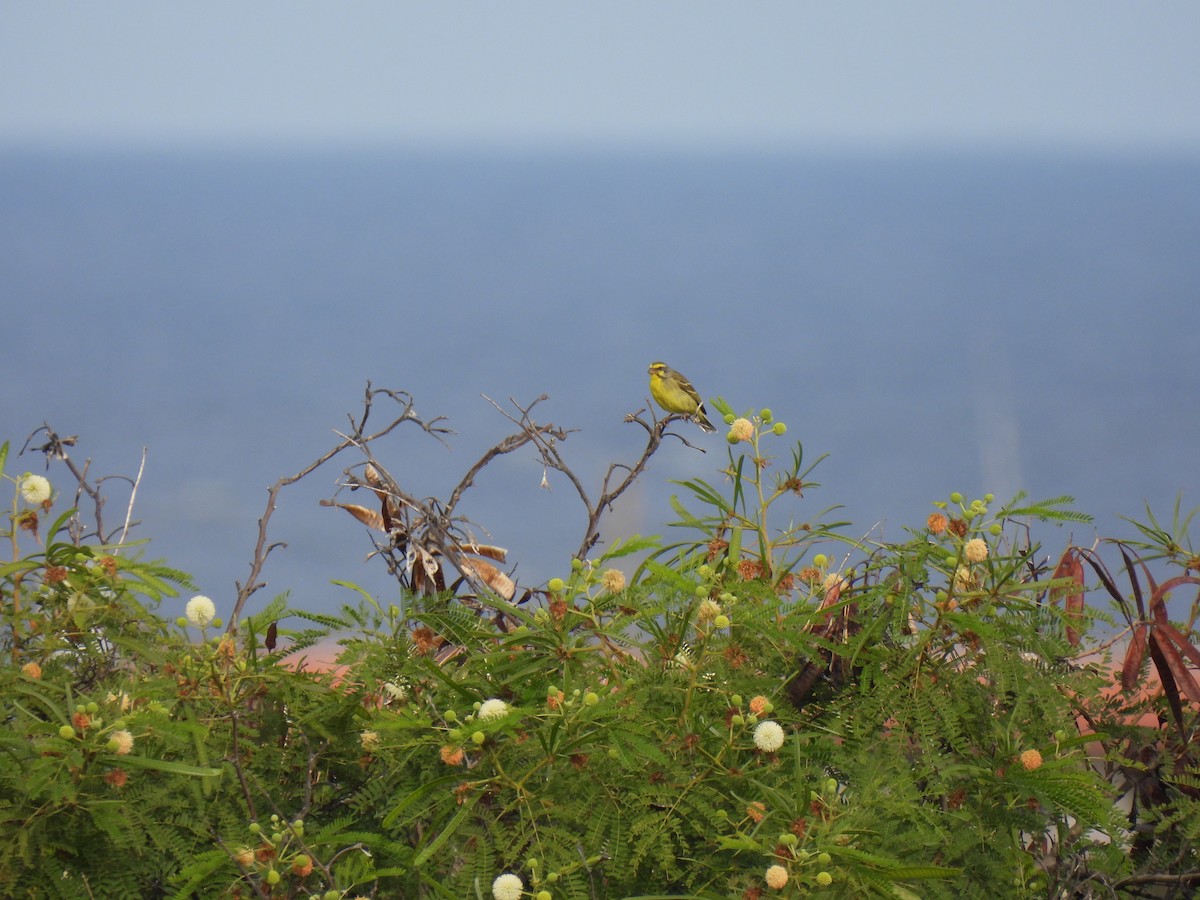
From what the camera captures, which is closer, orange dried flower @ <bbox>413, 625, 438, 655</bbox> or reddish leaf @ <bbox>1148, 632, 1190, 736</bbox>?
orange dried flower @ <bbox>413, 625, 438, 655</bbox>

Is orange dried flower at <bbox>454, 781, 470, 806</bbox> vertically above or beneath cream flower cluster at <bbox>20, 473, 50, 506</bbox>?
beneath

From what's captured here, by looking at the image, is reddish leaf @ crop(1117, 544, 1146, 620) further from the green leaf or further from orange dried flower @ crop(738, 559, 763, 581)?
the green leaf

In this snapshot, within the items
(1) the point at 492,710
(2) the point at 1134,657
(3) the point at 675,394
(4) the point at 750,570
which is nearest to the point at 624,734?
(1) the point at 492,710

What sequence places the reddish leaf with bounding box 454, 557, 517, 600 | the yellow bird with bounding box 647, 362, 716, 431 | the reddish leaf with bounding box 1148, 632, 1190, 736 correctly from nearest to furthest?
1. the reddish leaf with bounding box 1148, 632, 1190, 736
2. the reddish leaf with bounding box 454, 557, 517, 600
3. the yellow bird with bounding box 647, 362, 716, 431

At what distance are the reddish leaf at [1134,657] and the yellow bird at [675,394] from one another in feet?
13.9

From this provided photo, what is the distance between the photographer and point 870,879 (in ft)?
4.19

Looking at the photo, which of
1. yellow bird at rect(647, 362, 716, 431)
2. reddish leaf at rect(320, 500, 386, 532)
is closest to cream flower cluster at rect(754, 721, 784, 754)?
reddish leaf at rect(320, 500, 386, 532)

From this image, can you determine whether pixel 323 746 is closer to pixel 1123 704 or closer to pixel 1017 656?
pixel 1017 656

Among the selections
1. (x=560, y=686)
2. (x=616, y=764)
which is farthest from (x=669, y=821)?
(x=560, y=686)

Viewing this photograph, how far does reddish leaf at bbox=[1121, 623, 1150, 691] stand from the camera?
1824mm

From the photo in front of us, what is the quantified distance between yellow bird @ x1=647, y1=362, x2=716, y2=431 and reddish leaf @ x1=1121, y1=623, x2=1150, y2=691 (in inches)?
167

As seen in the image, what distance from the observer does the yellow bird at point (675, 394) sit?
6.10 m

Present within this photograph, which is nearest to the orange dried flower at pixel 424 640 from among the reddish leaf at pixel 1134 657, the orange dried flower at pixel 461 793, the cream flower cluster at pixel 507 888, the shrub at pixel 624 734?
the shrub at pixel 624 734

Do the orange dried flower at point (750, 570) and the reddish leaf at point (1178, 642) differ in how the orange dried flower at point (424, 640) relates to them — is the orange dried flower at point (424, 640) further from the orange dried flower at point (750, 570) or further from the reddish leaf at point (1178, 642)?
the reddish leaf at point (1178, 642)
